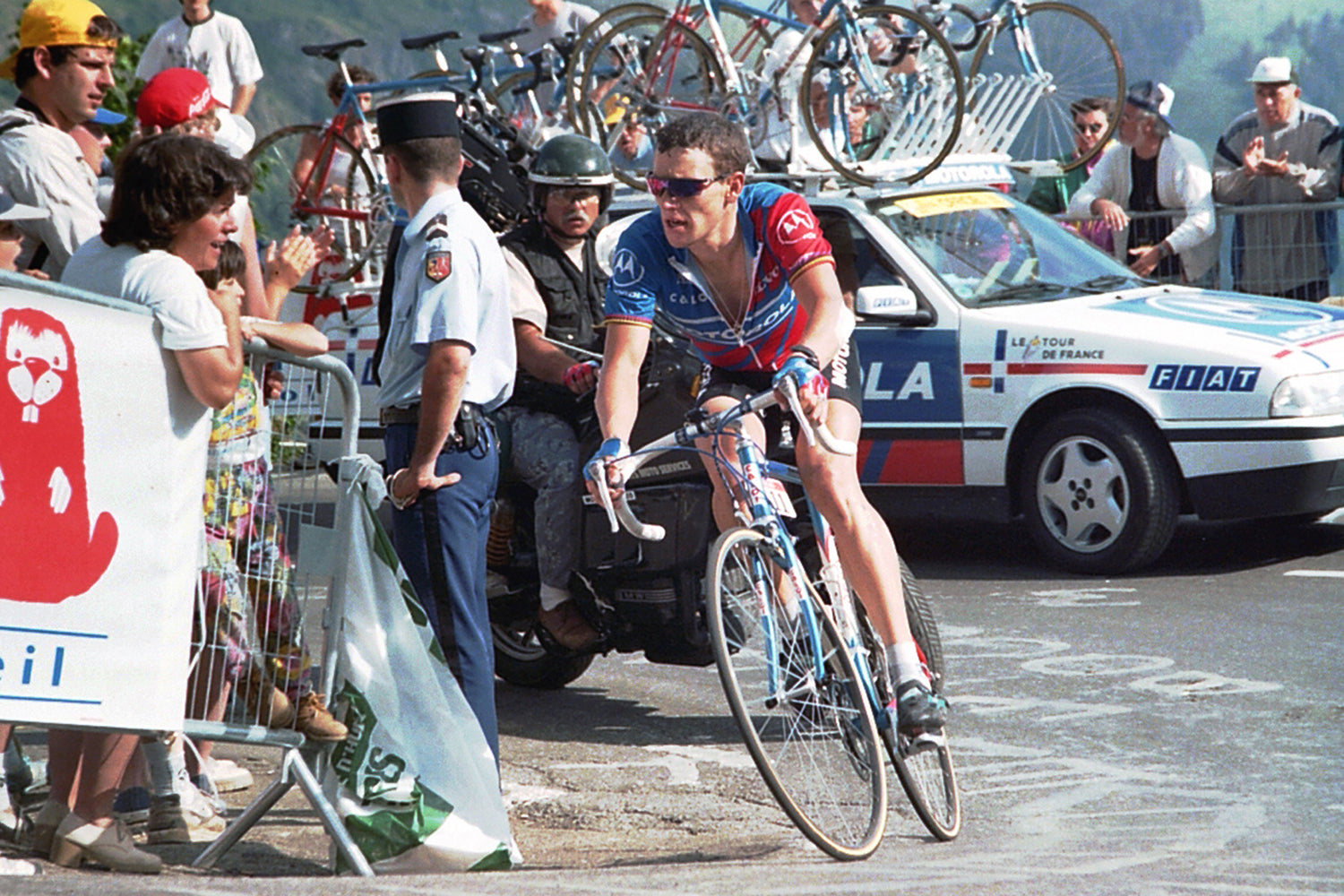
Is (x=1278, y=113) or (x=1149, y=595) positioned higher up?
(x=1278, y=113)

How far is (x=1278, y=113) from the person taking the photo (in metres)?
12.0

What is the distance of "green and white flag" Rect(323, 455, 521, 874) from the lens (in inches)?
190

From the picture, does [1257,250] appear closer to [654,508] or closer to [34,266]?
→ [654,508]

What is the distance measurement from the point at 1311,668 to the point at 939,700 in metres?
2.57

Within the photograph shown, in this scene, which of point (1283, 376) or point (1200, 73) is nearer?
point (1283, 376)

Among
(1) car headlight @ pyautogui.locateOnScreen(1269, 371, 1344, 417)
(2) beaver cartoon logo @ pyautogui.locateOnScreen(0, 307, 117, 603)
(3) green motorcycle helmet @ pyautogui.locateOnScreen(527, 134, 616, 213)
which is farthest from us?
(1) car headlight @ pyautogui.locateOnScreen(1269, 371, 1344, 417)

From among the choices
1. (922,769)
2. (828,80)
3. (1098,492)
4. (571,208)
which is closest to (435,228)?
(922,769)

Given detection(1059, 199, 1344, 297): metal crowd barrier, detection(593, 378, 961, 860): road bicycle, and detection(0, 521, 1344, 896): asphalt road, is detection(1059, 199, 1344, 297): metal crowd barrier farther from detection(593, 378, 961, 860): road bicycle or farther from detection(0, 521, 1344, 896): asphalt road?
detection(593, 378, 961, 860): road bicycle

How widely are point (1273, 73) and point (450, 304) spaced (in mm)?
8440

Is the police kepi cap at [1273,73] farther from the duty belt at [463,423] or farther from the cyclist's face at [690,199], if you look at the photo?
the duty belt at [463,423]

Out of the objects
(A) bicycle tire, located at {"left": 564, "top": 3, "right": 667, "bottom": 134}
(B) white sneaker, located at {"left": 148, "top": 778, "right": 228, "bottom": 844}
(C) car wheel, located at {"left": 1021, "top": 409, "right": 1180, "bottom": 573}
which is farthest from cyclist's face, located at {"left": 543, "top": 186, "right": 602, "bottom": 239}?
(A) bicycle tire, located at {"left": 564, "top": 3, "right": 667, "bottom": 134}

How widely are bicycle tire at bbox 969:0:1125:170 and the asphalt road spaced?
282cm

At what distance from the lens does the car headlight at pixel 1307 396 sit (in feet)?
28.6

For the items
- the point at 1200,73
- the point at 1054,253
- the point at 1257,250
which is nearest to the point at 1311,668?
the point at 1054,253
